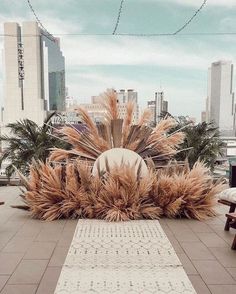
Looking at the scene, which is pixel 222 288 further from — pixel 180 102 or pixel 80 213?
pixel 180 102

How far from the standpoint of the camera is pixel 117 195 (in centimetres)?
466

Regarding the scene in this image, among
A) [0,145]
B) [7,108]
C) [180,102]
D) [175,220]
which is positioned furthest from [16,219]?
[7,108]

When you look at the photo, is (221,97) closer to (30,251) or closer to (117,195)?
(117,195)

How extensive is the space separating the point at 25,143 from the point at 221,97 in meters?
14.9

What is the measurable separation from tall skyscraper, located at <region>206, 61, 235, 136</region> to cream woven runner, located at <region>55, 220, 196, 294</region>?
9.64m

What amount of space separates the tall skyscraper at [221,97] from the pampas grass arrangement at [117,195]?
833cm

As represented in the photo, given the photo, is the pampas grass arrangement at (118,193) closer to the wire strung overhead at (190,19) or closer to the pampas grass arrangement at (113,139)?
the pampas grass arrangement at (113,139)

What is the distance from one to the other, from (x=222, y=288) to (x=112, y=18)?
547cm

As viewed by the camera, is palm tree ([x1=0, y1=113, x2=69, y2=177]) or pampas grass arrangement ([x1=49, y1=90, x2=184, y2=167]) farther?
palm tree ([x1=0, y1=113, x2=69, y2=177])

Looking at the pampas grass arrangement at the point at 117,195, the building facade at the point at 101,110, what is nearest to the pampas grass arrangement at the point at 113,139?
the building facade at the point at 101,110

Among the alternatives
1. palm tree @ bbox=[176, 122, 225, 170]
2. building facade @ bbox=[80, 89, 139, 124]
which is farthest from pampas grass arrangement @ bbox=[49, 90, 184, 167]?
palm tree @ bbox=[176, 122, 225, 170]

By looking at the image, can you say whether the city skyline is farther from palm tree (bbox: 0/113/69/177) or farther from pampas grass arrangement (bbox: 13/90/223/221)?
pampas grass arrangement (bbox: 13/90/223/221)

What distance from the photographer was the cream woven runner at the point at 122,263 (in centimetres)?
260

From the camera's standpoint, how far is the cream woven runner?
260cm
